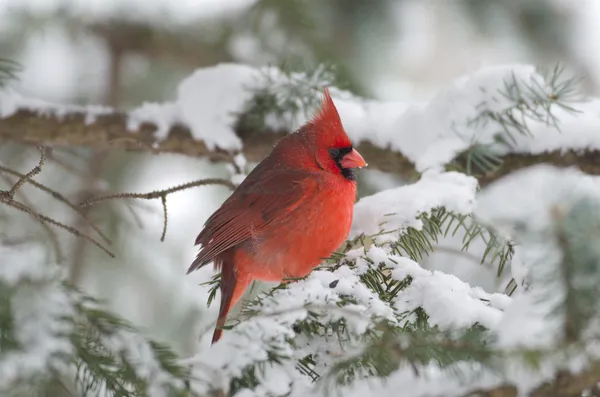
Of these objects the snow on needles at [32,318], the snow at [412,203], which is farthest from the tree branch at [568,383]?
the snow at [412,203]

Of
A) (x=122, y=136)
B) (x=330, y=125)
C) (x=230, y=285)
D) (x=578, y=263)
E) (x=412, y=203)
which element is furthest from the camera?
(x=122, y=136)

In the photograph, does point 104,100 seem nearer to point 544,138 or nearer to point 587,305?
point 544,138

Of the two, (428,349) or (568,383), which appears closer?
(568,383)

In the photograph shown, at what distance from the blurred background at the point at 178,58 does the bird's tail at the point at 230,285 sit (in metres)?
1.16

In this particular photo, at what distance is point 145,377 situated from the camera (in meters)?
1.33

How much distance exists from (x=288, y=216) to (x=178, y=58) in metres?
1.87

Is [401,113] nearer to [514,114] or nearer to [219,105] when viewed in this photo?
[514,114]

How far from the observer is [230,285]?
2.21 meters

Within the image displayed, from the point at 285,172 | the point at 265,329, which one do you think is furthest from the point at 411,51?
the point at 265,329

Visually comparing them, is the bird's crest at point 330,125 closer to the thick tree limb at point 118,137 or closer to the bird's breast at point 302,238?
the bird's breast at point 302,238

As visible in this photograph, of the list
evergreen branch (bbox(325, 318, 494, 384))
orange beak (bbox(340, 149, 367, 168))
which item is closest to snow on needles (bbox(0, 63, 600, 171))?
orange beak (bbox(340, 149, 367, 168))

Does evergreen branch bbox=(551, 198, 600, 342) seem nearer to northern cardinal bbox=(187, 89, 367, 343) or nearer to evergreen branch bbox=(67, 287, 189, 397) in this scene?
evergreen branch bbox=(67, 287, 189, 397)

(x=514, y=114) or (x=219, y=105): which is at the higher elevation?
(x=219, y=105)

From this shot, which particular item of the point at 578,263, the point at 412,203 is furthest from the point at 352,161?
the point at 578,263
